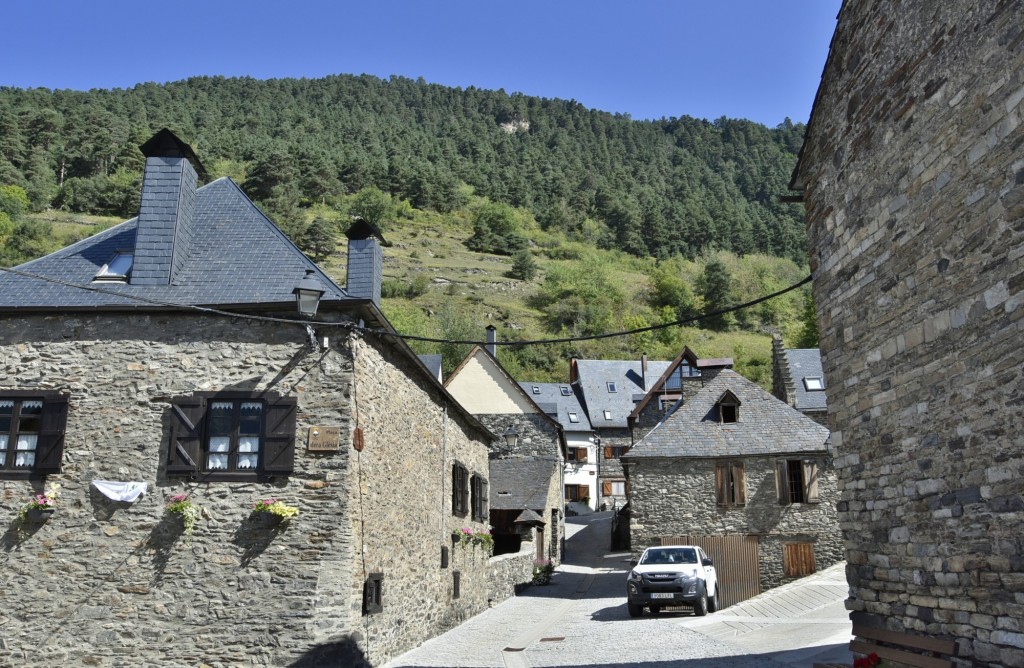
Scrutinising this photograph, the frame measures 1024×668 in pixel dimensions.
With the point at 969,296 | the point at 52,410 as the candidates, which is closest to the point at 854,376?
the point at 969,296

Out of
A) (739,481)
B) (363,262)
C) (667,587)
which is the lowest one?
(667,587)

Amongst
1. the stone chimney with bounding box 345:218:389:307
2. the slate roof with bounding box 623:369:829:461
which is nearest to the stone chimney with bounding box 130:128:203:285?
the stone chimney with bounding box 345:218:389:307

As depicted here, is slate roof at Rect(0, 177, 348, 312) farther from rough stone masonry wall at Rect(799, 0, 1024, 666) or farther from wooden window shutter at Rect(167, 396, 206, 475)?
rough stone masonry wall at Rect(799, 0, 1024, 666)

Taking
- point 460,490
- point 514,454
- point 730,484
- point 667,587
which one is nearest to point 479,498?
point 460,490

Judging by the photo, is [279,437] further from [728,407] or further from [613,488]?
[613,488]

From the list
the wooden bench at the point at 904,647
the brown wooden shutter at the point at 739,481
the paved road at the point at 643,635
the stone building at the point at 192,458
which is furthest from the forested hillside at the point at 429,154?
the wooden bench at the point at 904,647

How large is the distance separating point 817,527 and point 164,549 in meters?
18.1

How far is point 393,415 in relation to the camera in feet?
42.0

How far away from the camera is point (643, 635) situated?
13461mm

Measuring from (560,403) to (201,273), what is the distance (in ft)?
134

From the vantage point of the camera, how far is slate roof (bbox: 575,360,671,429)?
51.8 meters

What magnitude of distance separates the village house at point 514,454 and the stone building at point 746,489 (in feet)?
15.5

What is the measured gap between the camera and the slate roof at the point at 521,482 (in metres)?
27.2

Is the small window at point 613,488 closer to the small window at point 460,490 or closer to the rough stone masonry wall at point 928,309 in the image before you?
the small window at point 460,490
